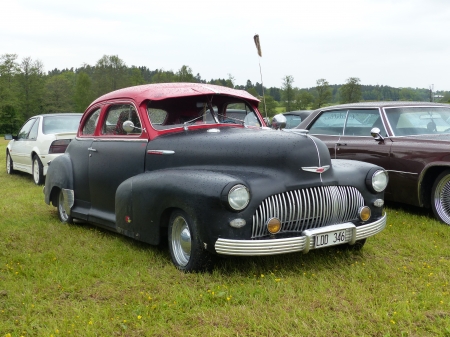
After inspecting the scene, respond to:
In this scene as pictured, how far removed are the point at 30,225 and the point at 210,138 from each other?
10.6ft

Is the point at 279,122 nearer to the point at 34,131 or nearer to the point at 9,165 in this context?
the point at 34,131

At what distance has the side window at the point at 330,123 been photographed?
25.7ft

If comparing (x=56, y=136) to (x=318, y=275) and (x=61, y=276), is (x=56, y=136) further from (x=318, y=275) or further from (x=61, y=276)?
(x=318, y=275)

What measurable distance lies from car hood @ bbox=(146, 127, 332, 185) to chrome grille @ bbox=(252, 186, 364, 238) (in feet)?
0.39

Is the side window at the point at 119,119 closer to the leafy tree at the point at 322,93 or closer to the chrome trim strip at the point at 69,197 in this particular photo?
the chrome trim strip at the point at 69,197

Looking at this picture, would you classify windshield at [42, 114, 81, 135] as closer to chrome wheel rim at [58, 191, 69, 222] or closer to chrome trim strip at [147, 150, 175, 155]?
chrome wheel rim at [58, 191, 69, 222]

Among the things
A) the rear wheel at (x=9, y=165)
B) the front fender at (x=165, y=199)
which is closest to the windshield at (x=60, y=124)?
the rear wheel at (x=9, y=165)

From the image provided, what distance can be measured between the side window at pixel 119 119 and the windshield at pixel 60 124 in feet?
16.7

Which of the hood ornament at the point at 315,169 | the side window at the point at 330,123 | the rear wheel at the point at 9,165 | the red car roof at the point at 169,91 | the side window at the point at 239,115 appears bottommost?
the rear wheel at the point at 9,165

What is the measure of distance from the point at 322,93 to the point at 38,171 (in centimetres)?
6022

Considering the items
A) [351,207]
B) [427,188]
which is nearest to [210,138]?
[351,207]

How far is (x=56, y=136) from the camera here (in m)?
10.7

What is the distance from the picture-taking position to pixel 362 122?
7.48m

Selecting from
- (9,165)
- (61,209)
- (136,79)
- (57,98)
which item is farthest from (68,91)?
(61,209)
